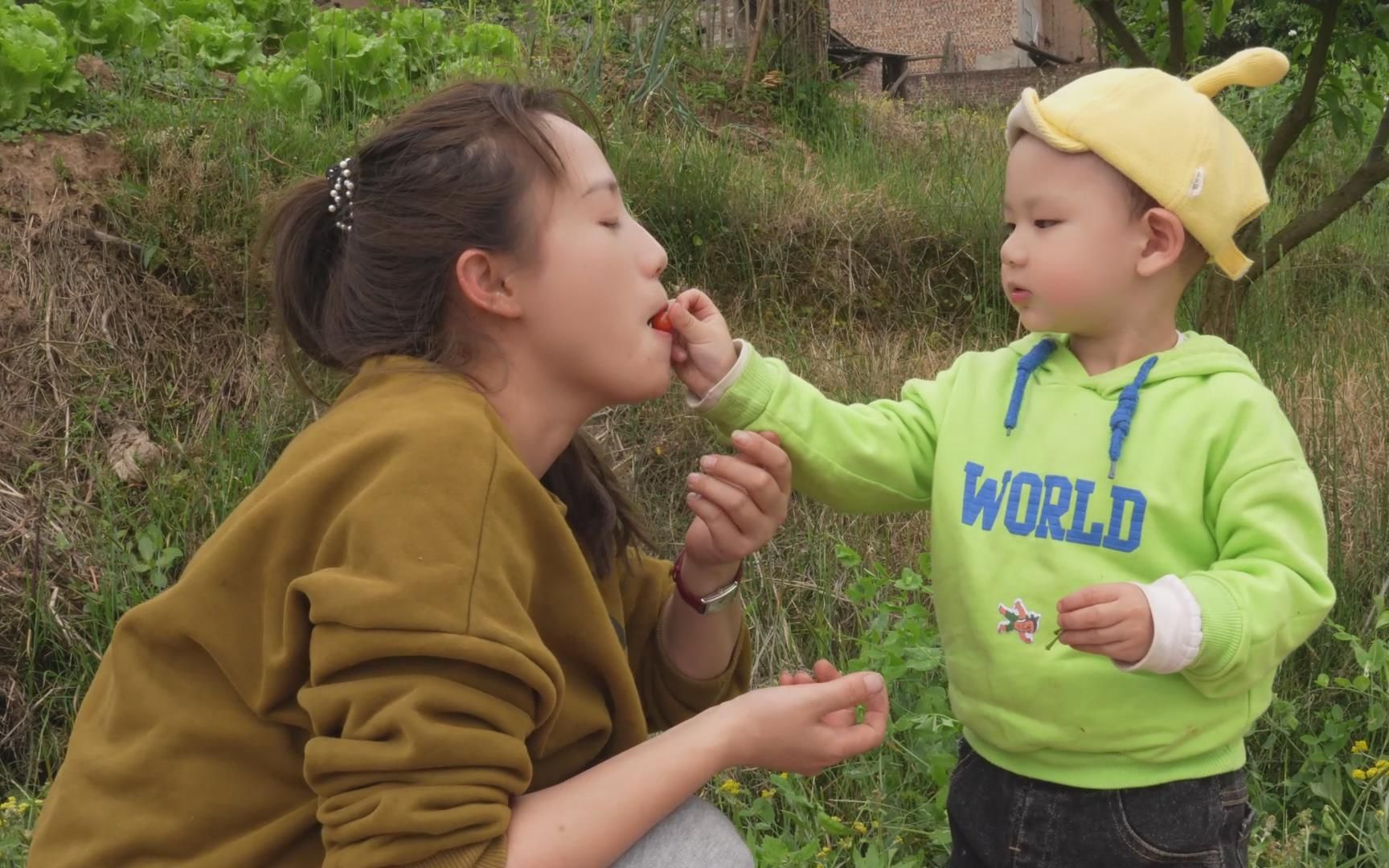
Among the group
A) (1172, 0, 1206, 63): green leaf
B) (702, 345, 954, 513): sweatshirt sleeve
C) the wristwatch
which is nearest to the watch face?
the wristwatch

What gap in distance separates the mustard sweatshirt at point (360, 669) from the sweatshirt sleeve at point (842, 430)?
0.41 metres

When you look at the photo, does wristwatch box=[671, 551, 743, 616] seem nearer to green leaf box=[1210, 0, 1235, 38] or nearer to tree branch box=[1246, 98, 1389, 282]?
green leaf box=[1210, 0, 1235, 38]

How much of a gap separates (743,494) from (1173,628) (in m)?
0.63

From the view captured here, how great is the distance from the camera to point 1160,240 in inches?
74.4

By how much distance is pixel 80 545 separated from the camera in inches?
136

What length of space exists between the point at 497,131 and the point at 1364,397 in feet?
9.71

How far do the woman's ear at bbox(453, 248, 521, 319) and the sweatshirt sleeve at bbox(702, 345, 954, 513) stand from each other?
0.36 m

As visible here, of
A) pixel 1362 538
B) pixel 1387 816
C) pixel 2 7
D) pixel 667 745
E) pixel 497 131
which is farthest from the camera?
pixel 2 7

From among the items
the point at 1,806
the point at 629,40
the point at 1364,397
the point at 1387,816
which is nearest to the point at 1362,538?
the point at 1364,397

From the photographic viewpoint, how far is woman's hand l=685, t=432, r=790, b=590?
195 cm

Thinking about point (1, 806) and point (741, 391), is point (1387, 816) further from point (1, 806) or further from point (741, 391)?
point (1, 806)

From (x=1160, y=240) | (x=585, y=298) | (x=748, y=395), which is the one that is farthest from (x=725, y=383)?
(x=1160, y=240)

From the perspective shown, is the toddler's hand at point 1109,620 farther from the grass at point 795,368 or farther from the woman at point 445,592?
the grass at point 795,368

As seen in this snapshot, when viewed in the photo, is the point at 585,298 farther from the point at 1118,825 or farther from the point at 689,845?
the point at 1118,825
